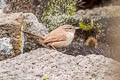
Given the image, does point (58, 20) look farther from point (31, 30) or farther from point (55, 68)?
point (55, 68)

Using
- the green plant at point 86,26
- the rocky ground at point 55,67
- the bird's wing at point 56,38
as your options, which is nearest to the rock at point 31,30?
the bird's wing at point 56,38

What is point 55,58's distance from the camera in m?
5.05

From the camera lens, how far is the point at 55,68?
4559 millimetres

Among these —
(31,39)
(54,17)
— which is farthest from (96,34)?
(31,39)

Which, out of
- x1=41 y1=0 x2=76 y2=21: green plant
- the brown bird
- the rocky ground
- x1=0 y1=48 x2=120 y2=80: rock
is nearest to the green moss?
x1=41 y1=0 x2=76 y2=21: green plant

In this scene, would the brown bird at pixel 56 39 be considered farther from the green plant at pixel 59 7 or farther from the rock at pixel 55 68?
the green plant at pixel 59 7

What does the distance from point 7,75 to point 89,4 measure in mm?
9691

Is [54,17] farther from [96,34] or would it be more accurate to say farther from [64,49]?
[64,49]

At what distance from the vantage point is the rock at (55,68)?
13.9 feet

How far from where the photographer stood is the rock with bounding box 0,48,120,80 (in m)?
4.23

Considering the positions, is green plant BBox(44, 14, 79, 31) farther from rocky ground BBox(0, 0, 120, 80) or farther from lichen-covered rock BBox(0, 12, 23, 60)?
rocky ground BBox(0, 0, 120, 80)

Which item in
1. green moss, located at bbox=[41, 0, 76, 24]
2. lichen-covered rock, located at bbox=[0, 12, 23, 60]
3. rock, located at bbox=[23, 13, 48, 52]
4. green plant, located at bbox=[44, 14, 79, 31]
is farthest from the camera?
green moss, located at bbox=[41, 0, 76, 24]

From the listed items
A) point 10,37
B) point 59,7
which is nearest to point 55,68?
point 10,37

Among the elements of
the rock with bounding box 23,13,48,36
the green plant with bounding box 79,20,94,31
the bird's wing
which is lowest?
the green plant with bounding box 79,20,94,31
